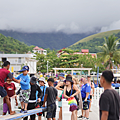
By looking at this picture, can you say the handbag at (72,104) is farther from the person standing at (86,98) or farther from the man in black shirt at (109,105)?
Answer: the man in black shirt at (109,105)

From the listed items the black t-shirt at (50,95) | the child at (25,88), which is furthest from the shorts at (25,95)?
the black t-shirt at (50,95)

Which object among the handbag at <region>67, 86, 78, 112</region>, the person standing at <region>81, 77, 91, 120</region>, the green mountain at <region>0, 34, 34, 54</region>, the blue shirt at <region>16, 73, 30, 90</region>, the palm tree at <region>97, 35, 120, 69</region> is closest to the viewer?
the blue shirt at <region>16, 73, 30, 90</region>

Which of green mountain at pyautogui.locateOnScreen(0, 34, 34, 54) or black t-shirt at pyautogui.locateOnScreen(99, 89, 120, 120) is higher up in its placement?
green mountain at pyautogui.locateOnScreen(0, 34, 34, 54)

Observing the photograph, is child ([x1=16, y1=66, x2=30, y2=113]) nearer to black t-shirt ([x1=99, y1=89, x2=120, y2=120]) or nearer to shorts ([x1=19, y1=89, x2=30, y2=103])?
shorts ([x1=19, y1=89, x2=30, y2=103])

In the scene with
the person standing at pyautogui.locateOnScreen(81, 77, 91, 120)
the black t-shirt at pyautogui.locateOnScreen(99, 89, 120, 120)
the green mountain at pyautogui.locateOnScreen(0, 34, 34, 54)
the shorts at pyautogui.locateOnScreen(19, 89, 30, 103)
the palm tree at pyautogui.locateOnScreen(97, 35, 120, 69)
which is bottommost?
the person standing at pyautogui.locateOnScreen(81, 77, 91, 120)

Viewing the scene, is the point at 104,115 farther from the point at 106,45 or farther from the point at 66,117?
the point at 106,45

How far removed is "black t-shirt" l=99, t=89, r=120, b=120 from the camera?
261 centimetres

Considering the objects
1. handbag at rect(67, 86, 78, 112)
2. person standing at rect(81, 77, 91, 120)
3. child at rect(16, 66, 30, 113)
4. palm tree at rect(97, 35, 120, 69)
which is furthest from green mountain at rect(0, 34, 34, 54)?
child at rect(16, 66, 30, 113)

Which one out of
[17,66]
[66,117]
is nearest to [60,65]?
[17,66]

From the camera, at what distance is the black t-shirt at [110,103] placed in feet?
8.57

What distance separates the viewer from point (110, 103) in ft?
8.63

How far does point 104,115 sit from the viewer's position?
8.64ft

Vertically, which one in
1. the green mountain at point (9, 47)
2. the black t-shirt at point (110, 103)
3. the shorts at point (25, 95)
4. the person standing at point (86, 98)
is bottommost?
the person standing at point (86, 98)

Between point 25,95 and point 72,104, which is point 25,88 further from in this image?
point 72,104
